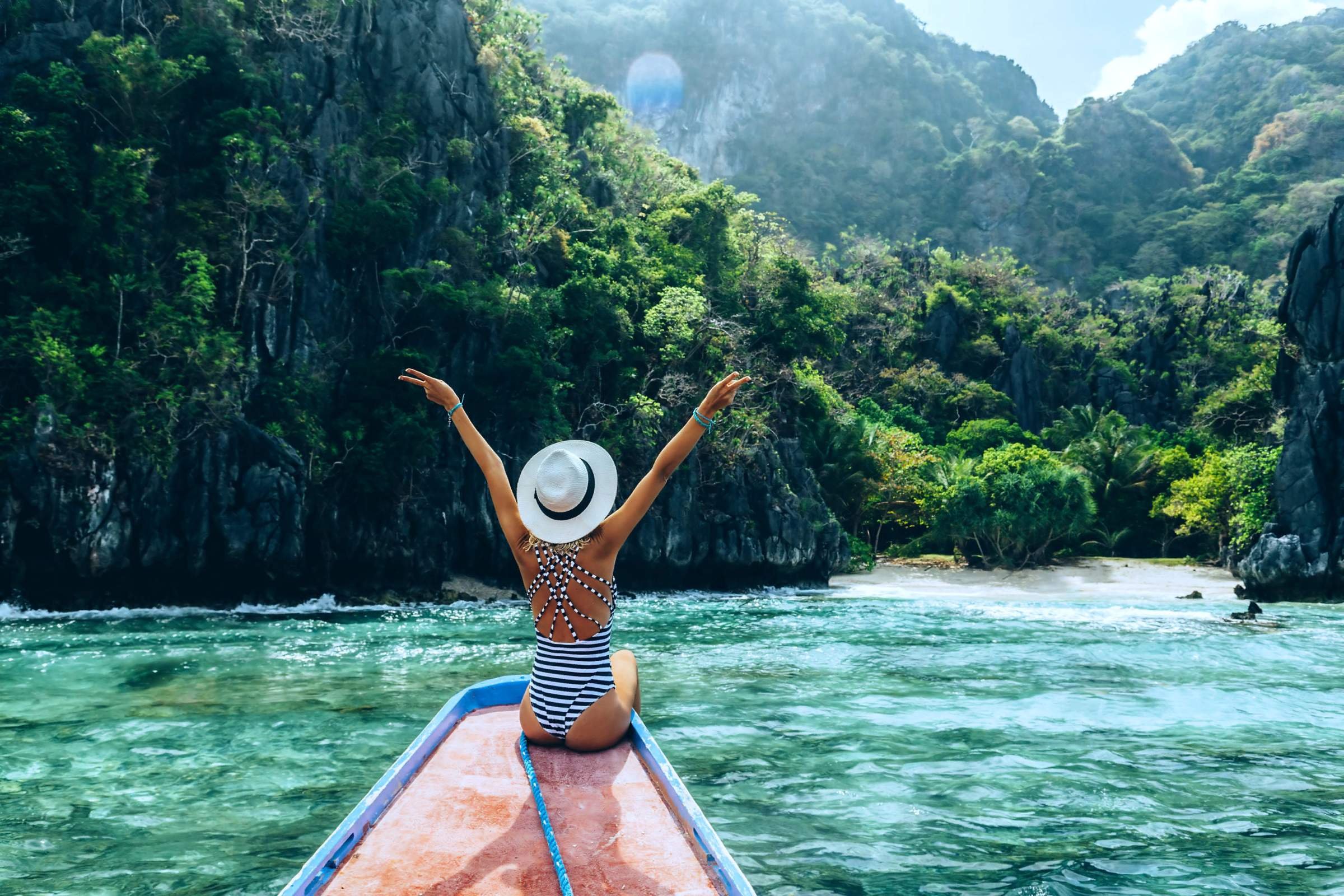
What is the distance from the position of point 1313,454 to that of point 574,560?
28.2 m

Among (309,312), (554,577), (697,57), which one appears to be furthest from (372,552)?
(697,57)

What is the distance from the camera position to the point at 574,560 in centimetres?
460

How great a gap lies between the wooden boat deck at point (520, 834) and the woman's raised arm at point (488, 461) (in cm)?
111

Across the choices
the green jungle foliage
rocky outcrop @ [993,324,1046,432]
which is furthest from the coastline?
rocky outcrop @ [993,324,1046,432]

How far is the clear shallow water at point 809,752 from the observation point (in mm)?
5238

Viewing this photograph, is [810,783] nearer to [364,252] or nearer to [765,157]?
[364,252]

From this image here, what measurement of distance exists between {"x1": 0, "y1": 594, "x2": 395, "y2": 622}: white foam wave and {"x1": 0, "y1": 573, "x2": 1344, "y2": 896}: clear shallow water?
8.63 feet

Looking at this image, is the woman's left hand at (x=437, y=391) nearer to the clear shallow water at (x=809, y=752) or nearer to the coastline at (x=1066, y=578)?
the clear shallow water at (x=809, y=752)

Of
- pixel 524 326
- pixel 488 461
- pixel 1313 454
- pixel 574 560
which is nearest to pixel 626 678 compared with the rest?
pixel 574 560

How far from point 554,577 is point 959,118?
4808 inches

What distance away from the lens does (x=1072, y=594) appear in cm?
3039

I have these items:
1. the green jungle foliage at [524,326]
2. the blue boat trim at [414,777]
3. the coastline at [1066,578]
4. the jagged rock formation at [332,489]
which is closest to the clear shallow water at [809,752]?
the blue boat trim at [414,777]

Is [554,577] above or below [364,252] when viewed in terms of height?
below

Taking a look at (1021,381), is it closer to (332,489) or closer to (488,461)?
(332,489)
